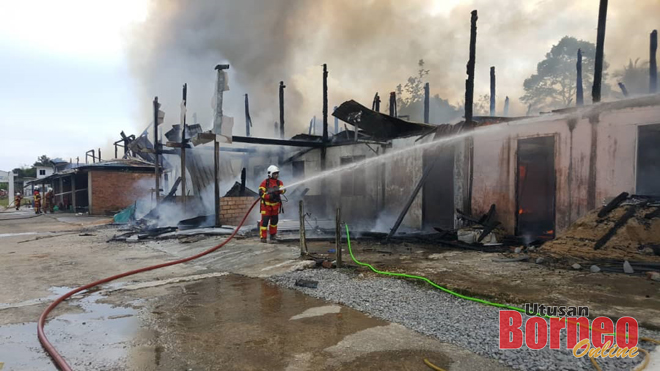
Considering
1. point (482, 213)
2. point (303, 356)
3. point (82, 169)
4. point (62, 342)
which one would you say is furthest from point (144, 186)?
point (303, 356)

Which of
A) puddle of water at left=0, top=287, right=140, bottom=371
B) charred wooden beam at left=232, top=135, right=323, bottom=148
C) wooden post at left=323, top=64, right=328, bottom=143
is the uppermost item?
wooden post at left=323, top=64, right=328, bottom=143

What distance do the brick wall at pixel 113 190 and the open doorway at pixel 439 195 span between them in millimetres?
17263

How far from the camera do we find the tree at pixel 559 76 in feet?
86.7

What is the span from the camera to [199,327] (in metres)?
3.96

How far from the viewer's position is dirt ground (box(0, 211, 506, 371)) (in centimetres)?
316

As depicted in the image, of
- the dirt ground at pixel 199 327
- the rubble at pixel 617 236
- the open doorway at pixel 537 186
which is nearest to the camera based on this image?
the dirt ground at pixel 199 327

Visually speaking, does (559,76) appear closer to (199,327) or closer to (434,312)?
(434,312)

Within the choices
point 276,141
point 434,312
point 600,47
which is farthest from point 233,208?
point 600,47

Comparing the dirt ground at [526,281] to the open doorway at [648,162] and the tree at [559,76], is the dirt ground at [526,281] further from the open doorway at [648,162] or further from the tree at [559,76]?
the tree at [559,76]

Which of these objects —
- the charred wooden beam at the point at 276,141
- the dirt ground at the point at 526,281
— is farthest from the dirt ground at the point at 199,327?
the charred wooden beam at the point at 276,141

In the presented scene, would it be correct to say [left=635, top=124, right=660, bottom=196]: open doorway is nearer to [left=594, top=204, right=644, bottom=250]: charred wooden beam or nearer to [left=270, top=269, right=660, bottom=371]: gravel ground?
[left=594, top=204, right=644, bottom=250]: charred wooden beam

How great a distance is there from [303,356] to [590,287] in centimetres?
423

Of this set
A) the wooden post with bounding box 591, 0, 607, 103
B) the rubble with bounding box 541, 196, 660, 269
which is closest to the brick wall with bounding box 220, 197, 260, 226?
the rubble with bounding box 541, 196, 660, 269
